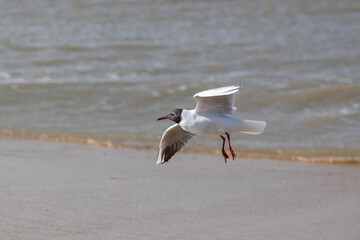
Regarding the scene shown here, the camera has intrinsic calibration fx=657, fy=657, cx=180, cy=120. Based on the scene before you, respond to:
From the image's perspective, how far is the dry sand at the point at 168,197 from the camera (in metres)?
4.43

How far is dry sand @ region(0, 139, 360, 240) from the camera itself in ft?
14.5

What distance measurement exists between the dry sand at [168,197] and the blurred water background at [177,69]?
58 cm

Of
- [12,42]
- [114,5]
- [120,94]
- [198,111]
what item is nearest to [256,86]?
[120,94]

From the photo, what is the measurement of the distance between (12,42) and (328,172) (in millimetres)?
8404

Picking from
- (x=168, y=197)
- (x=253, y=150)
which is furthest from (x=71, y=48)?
(x=168, y=197)

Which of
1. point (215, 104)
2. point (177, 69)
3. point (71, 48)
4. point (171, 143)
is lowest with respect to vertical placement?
point (177, 69)

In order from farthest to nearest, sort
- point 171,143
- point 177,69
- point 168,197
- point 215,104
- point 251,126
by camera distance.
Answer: point 177,69 → point 168,197 → point 171,143 → point 215,104 → point 251,126

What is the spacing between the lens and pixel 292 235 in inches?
171

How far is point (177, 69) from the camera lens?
1053cm

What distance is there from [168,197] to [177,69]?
5.59 m

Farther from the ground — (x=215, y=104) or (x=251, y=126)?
Result: (x=215, y=104)

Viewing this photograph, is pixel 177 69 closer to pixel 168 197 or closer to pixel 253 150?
pixel 253 150

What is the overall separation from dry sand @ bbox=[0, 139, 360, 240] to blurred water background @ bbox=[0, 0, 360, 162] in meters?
0.58

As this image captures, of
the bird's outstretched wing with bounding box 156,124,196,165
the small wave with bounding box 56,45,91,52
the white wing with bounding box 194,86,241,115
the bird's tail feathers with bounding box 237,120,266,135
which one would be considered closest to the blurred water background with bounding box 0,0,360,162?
the small wave with bounding box 56,45,91,52
